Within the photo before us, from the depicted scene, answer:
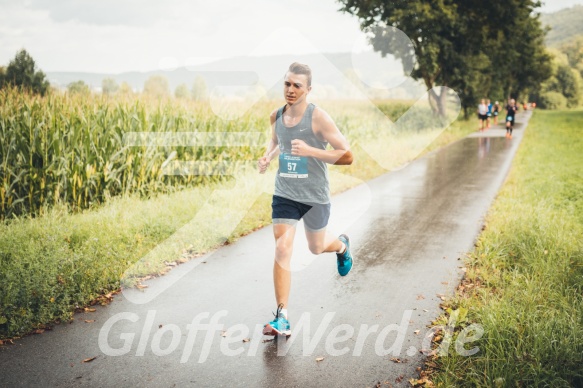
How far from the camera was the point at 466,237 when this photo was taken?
22.0 feet

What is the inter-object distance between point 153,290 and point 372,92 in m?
29.5

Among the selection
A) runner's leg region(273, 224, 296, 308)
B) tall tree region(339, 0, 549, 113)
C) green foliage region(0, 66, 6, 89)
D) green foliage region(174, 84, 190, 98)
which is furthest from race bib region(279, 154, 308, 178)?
tall tree region(339, 0, 549, 113)

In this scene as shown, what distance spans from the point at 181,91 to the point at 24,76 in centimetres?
367

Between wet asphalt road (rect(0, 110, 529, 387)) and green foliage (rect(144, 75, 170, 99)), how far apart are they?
5.98m

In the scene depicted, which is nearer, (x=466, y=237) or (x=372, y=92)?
(x=466, y=237)

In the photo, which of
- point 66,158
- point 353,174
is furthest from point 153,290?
point 353,174

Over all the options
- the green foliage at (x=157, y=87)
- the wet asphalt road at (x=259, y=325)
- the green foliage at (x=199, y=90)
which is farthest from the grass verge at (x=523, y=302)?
the green foliage at (x=199, y=90)

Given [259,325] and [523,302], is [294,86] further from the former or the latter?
[523,302]

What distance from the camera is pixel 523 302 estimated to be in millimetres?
4137

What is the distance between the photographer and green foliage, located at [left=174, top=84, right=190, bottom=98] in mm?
12210

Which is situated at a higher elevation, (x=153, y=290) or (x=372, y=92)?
(x=372, y=92)

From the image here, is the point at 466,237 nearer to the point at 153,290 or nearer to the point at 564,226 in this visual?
the point at 564,226

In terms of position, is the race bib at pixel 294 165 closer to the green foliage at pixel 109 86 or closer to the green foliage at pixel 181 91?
Result: the green foliage at pixel 109 86

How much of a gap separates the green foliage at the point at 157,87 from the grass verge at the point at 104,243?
3290 mm
